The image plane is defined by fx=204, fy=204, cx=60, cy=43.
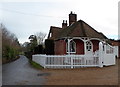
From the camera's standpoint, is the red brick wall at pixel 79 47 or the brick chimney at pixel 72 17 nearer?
the red brick wall at pixel 79 47

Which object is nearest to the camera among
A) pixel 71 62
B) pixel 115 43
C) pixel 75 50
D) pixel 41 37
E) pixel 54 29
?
pixel 71 62

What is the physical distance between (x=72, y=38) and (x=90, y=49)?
3097 mm

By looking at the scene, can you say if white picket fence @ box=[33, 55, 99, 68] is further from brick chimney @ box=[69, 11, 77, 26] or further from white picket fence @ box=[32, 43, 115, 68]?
brick chimney @ box=[69, 11, 77, 26]

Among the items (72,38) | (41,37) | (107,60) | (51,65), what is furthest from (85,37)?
(41,37)

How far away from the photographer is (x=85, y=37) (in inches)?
920

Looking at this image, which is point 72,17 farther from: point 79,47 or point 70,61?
point 70,61

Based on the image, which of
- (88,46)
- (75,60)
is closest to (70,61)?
(75,60)

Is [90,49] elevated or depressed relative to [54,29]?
depressed

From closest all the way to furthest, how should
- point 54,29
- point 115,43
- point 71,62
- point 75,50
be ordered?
point 71,62
point 75,50
point 54,29
point 115,43

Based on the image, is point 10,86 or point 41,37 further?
point 41,37

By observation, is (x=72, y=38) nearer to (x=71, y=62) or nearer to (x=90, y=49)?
(x=90, y=49)

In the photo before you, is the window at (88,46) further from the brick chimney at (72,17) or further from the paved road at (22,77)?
the paved road at (22,77)

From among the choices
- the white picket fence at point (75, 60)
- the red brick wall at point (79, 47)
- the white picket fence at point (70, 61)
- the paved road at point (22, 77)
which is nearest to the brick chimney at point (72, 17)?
the red brick wall at point (79, 47)

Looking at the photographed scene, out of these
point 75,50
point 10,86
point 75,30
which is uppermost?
point 75,30
